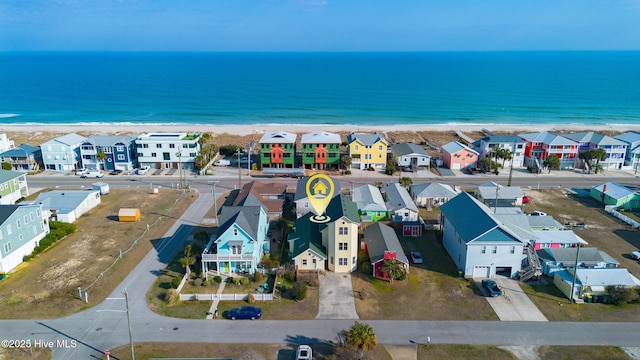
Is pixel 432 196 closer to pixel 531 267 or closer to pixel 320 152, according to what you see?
pixel 531 267

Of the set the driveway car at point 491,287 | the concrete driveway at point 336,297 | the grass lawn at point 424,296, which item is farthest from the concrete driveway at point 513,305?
the concrete driveway at point 336,297

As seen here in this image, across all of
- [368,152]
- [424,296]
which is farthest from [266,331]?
[368,152]

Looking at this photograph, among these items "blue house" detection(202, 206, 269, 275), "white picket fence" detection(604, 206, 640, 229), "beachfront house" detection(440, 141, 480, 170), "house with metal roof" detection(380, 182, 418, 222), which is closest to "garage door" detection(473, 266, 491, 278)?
"house with metal roof" detection(380, 182, 418, 222)

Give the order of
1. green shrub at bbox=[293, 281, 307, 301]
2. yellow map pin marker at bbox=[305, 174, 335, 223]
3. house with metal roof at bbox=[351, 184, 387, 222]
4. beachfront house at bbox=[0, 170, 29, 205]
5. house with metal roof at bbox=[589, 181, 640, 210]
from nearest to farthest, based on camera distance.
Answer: green shrub at bbox=[293, 281, 307, 301], yellow map pin marker at bbox=[305, 174, 335, 223], house with metal roof at bbox=[351, 184, 387, 222], house with metal roof at bbox=[589, 181, 640, 210], beachfront house at bbox=[0, 170, 29, 205]

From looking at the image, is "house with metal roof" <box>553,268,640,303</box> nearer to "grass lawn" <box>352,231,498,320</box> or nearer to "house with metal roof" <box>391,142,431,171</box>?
"grass lawn" <box>352,231,498,320</box>

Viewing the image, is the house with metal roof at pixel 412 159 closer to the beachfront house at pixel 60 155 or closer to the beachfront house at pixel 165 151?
the beachfront house at pixel 165 151

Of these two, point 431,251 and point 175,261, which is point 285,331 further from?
point 431,251
